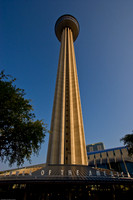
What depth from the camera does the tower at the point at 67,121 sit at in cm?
3200

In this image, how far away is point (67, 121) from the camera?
4059cm

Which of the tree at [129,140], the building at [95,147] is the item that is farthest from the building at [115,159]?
the building at [95,147]

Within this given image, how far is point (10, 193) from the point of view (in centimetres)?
1267

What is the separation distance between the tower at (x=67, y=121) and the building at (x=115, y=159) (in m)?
32.1

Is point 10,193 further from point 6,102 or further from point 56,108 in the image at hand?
point 56,108

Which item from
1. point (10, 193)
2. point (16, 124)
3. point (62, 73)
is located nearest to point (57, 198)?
point (10, 193)

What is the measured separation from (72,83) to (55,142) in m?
24.4

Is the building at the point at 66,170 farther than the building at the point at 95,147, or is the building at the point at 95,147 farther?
the building at the point at 95,147

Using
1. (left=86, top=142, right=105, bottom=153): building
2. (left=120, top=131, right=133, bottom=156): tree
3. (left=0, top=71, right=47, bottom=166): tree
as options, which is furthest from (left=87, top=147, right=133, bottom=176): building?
(left=86, top=142, right=105, bottom=153): building

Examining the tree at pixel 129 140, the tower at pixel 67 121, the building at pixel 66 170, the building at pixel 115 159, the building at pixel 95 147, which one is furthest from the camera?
the building at pixel 95 147

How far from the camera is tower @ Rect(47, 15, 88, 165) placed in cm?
3200

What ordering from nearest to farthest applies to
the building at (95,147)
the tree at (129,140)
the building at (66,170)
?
the building at (66,170)
the tree at (129,140)
the building at (95,147)

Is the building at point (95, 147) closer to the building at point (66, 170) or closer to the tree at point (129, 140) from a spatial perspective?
the building at point (66, 170)

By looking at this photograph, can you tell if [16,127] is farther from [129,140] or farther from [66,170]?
[129,140]
